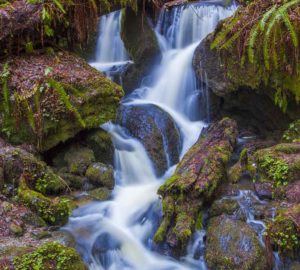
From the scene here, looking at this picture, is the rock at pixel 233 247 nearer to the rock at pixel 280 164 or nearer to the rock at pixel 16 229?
the rock at pixel 280 164

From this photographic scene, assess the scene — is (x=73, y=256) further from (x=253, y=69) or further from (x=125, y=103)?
(x=125, y=103)

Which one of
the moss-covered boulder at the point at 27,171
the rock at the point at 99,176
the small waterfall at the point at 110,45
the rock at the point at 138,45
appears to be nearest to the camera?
the moss-covered boulder at the point at 27,171

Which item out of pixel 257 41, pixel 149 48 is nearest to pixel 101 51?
pixel 149 48

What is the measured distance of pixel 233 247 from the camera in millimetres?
4770

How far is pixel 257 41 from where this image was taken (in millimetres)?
6320

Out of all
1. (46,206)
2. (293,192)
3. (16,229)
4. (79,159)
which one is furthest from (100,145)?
(293,192)

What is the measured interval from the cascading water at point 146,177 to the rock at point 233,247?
220 millimetres

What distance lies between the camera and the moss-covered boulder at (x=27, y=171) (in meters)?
5.82

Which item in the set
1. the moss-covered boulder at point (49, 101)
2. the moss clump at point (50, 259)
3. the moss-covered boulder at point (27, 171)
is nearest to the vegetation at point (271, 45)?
the moss-covered boulder at point (49, 101)

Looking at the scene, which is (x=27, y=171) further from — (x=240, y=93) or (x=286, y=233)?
(x=240, y=93)

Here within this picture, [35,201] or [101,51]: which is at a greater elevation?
[101,51]

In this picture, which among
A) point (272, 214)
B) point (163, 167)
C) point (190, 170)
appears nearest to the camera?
point (272, 214)

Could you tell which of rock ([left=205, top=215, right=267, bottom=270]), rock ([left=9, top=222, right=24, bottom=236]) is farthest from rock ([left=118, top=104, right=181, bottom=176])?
rock ([left=9, top=222, right=24, bottom=236])

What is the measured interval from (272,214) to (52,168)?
3.52 metres
